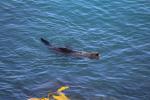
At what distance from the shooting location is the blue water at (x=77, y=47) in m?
12.8

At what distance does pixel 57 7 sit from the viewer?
706 inches

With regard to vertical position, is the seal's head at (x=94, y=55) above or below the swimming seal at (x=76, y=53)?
below

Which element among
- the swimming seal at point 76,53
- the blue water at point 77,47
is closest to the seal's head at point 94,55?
the swimming seal at point 76,53

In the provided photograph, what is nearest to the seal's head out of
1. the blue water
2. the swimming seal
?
the swimming seal

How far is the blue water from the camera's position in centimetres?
1279

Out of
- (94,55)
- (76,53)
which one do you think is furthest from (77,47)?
(94,55)

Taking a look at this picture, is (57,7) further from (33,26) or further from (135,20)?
(135,20)

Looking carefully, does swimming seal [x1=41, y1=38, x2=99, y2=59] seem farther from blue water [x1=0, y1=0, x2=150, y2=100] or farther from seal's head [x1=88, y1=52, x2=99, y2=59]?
blue water [x1=0, y1=0, x2=150, y2=100]

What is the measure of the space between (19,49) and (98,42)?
3.12m

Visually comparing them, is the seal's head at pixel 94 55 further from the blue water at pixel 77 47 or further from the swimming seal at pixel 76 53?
the blue water at pixel 77 47

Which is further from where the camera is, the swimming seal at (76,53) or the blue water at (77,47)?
the swimming seal at (76,53)

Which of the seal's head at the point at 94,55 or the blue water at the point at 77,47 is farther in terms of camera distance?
the seal's head at the point at 94,55

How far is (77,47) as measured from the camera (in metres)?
15.1

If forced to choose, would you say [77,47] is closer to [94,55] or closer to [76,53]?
[76,53]
